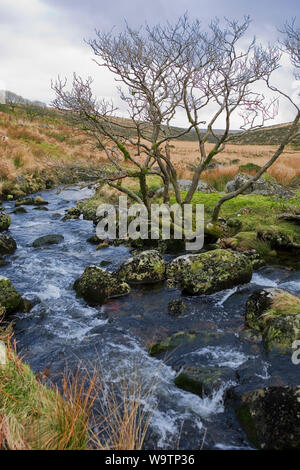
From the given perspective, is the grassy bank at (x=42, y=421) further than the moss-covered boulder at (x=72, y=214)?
No

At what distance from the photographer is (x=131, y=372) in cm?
438

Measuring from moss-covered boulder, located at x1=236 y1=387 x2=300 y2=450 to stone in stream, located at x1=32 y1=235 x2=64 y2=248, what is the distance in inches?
311

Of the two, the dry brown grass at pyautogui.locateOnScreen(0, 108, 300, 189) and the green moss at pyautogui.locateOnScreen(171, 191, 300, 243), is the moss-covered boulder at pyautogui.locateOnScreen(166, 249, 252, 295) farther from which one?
the dry brown grass at pyautogui.locateOnScreen(0, 108, 300, 189)

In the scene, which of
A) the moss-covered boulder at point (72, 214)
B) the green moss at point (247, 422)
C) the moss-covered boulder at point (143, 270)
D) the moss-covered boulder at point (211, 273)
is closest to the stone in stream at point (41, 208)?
the moss-covered boulder at point (72, 214)

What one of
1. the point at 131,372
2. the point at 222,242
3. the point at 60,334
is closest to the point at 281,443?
the point at 131,372

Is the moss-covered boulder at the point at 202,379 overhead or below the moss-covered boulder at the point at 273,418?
below

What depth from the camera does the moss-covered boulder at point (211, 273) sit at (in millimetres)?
6527

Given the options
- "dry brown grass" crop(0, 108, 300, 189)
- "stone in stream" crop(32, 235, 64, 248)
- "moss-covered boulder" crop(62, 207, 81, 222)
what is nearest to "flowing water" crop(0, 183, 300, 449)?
"stone in stream" crop(32, 235, 64, 248)

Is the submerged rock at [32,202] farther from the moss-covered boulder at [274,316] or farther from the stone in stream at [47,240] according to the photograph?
the moss-covered boulder at [274,316]

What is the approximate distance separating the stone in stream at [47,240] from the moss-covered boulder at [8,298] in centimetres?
407

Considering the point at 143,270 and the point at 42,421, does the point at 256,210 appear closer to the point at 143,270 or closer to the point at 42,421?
the point at 143,270

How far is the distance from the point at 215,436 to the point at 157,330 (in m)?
2.16

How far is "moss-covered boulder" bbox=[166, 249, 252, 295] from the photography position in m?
6.53
